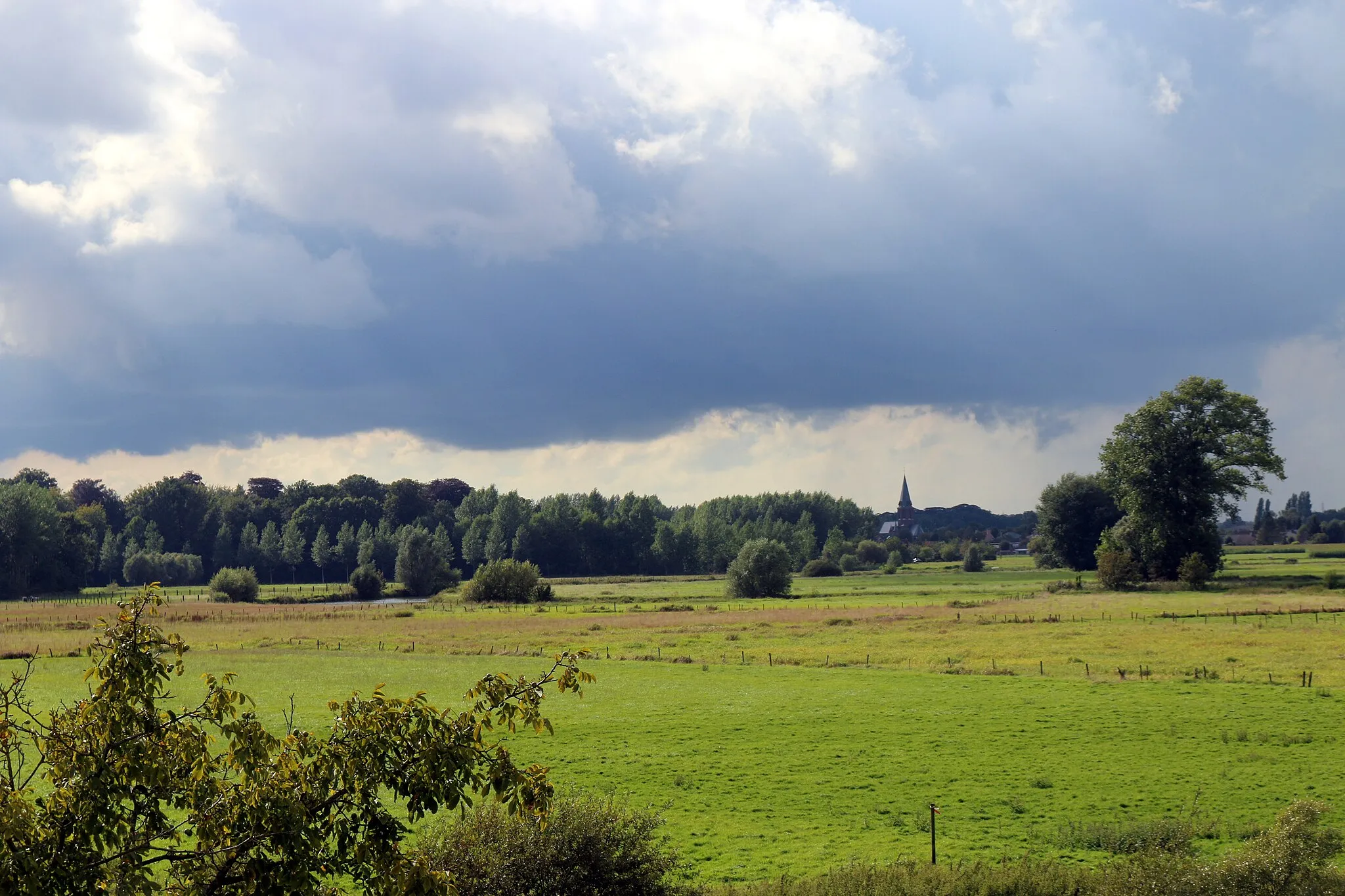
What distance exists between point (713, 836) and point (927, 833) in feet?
16.2

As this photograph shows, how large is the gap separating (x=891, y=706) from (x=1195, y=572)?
263ft

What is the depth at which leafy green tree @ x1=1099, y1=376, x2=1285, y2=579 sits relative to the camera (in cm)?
11238

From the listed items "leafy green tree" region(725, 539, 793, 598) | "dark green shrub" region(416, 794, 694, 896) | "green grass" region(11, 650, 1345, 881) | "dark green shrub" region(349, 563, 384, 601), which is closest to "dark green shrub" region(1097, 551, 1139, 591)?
"leafy green tree" region(725, 539, 793, 598)

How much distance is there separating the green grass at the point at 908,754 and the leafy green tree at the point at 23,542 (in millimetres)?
135437

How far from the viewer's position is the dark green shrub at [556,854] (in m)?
17.4

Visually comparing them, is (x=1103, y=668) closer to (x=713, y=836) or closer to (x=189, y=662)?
(x=713, y=836)

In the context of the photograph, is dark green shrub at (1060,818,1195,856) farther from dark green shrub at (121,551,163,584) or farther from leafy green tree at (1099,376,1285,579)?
dark green shrub at (121,551,163,584)

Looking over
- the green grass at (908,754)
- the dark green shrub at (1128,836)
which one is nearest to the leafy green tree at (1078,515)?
the green grass at (908,754)

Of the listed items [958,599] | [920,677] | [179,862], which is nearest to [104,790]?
[179,862]

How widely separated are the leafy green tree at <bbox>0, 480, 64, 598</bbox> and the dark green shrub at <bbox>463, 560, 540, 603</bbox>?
80104 mm

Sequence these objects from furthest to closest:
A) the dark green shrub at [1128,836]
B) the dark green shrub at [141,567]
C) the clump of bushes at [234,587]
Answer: the dark green shrub at [141,567] → the clump of bushes at [234,587] → the dark green shrub at [1128,836]

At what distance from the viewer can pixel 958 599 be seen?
102375 millimetres

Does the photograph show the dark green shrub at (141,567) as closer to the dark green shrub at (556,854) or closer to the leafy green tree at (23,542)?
the leafy green tree at (23,542)

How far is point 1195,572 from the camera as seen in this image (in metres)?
106
